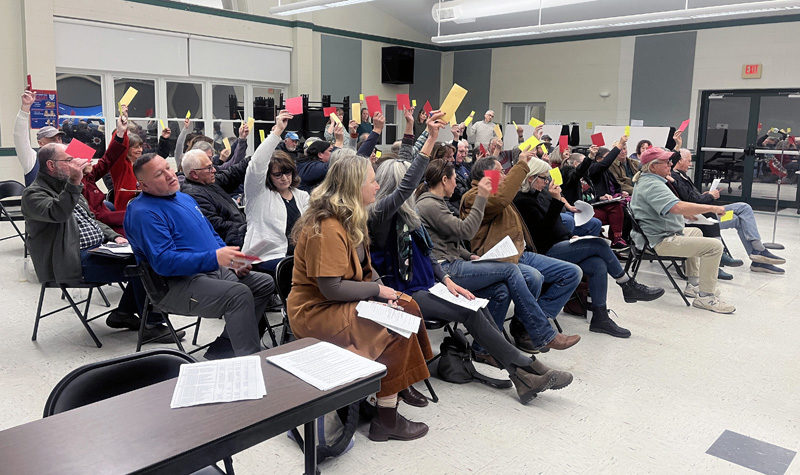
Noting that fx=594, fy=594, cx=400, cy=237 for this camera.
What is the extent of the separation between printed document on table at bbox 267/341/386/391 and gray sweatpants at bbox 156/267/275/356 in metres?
1.17

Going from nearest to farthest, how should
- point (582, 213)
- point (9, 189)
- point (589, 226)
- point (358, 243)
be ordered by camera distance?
point (358, 243) → point (582, 213) → point (589, 226) → point (9, 189)

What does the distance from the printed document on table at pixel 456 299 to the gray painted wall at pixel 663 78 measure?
10.0 metres

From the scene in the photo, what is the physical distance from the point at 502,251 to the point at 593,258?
39.9 inches

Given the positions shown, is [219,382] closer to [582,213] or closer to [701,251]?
[582,213]

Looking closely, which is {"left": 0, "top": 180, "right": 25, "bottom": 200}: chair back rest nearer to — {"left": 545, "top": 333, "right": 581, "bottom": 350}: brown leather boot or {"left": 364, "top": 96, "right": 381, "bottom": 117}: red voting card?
{"left": 364, "top": 96, "right": 381, "bottom": 117}: red voting card

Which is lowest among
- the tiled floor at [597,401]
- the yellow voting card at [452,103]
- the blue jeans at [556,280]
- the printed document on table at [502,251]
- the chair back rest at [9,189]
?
the tiled floor at [597,401]

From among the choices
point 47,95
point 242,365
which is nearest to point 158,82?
point 47,95

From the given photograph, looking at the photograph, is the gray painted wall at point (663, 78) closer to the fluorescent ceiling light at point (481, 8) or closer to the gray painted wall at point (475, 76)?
the fluorescent ceiling light at point (481, 8)

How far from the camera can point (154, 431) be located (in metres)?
1.31

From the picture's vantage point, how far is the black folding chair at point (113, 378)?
4.99ft

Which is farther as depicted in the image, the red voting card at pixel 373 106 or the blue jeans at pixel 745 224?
the blue jeans at pixel 745 224

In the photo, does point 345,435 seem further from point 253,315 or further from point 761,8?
point 761,8

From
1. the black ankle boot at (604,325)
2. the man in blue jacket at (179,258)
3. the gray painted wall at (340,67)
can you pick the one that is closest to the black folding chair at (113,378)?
the man in blue jacket at (179,258)

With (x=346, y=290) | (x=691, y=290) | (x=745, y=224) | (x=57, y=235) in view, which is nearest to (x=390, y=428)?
(x=346, y=290)
